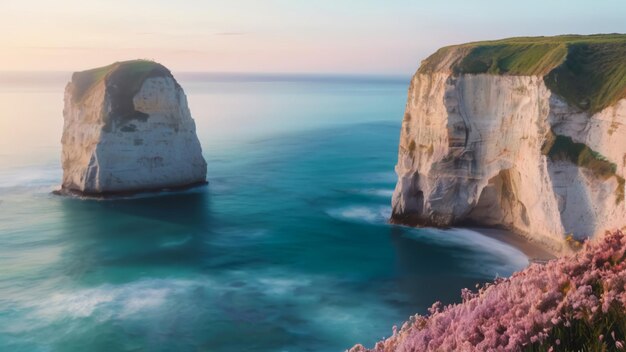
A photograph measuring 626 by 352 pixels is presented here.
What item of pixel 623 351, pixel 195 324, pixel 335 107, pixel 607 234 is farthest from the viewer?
pixel 335 107

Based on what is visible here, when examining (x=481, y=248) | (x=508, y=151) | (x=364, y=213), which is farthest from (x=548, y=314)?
(x=364, y=213)

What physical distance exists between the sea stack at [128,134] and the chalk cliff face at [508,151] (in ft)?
75.5

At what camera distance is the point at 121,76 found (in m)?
57.1

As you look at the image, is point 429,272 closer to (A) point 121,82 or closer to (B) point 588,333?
(B) point 588,333

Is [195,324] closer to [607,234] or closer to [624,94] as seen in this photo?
[607,234]

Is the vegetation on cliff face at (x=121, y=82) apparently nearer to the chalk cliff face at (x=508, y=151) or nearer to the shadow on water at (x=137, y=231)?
the shadow on water at (x=137, y=231)

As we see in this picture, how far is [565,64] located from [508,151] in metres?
6.03

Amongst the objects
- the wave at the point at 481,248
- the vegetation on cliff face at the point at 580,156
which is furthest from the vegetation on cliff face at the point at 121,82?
the vegetation on cliff face at the point at 580,156

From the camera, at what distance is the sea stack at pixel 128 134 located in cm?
5409

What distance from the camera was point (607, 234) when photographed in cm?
779

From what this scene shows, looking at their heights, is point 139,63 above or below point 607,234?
above

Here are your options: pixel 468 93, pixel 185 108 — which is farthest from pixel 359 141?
pixel 468 93

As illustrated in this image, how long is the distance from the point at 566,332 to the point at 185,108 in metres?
55.4

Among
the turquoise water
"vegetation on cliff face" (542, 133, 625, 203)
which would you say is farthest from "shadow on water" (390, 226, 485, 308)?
"vegetation on cliff face" (542, 133, 625, 203)
